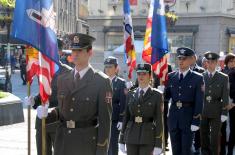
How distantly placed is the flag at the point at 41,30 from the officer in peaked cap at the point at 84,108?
1042mm

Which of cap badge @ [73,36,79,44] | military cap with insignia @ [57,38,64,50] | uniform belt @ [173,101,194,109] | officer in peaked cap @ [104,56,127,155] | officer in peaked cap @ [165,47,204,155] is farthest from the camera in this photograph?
officer in peaked cap @ [104,56,127,155]

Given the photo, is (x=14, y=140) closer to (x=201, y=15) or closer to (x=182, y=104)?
(x=182, y=104)

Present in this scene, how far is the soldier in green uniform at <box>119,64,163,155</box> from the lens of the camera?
5.75 metres

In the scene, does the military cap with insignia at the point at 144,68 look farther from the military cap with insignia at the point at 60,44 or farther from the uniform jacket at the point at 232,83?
the uniform jacket at the point at 232,83

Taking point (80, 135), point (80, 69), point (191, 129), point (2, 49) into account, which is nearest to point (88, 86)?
point (80, 69)

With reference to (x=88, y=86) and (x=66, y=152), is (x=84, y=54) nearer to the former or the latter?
(x=88, y=86)

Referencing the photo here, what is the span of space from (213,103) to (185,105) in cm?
119

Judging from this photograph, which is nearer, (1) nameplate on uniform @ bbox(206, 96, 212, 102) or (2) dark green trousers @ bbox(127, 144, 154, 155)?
(2) dark green trousers @ bbox(127, 144, 154, 155)

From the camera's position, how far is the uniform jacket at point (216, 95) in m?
7.88

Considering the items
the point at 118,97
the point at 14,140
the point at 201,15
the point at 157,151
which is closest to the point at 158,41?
the point at 118,97

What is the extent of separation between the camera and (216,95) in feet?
26.3

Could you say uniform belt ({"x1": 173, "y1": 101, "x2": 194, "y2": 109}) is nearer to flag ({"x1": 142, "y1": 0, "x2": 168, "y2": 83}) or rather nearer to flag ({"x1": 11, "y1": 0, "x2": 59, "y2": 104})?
flag ({"x1": 142, "y1": 0, "x2": 168, "y2": 83})

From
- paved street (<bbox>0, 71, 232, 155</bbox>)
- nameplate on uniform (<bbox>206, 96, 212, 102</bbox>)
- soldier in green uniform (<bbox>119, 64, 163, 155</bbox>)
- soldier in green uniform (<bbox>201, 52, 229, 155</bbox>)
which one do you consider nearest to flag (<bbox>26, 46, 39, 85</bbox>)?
soldier in green uniform (<bbox>119, 64, 163, 155</bbox>)

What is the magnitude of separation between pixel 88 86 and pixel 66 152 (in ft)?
2.23
